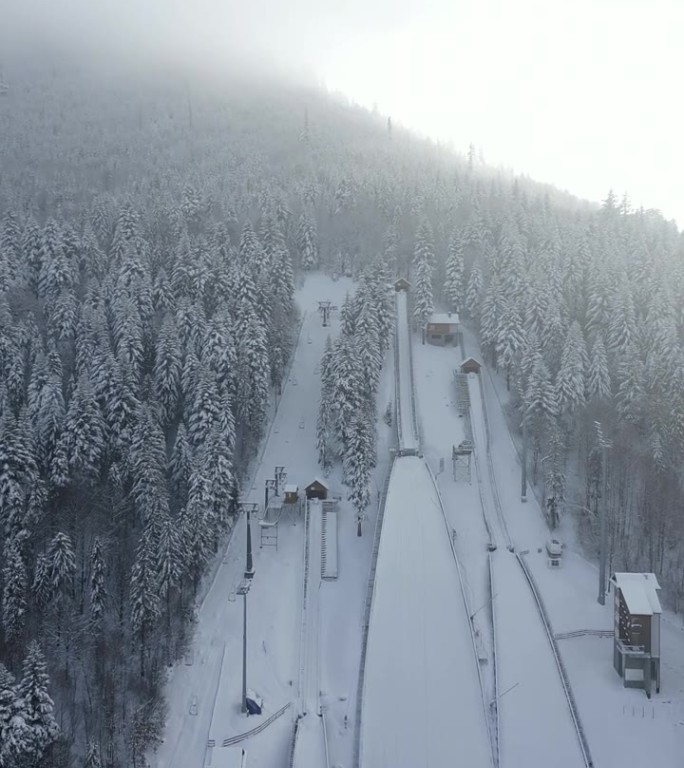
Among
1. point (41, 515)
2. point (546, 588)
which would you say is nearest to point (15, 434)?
point (41, 515)

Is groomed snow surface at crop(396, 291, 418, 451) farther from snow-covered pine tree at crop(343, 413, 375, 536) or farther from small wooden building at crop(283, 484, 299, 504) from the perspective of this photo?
small wooden building at crop(283, 484, 299, 504)

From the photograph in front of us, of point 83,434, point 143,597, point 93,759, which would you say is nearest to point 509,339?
point 83,434

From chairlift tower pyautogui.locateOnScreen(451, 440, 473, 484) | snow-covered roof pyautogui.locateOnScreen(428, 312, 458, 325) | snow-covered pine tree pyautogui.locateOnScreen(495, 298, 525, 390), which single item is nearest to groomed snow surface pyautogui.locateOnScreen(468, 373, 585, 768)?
chairlift tower pyautogui.locateOnScreen(451, 440, 473, 484)

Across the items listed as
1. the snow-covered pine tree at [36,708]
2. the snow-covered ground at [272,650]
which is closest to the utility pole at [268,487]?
the snow-covered ground at [272,650]

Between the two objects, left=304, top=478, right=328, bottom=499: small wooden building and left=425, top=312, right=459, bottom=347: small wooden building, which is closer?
left=304, top=478, right=328, bottom=499: small wooden building

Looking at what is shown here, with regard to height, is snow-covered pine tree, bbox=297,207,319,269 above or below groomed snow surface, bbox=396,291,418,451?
above

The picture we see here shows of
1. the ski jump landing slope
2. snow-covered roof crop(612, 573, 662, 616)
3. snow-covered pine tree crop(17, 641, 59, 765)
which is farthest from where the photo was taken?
snow-covered roof crop(612, 573, 662, 616)

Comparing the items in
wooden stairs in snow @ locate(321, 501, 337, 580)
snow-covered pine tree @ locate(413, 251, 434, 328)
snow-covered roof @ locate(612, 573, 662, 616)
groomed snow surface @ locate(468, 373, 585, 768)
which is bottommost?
groomed snow surface @ locate(468, 373, 585, 768)
